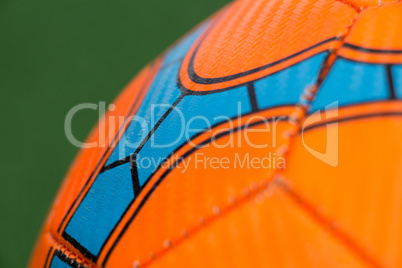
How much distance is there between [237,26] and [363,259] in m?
0.47

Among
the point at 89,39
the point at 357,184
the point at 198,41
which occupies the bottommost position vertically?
the point at 357,184

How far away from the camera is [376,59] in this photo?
0.60 metres

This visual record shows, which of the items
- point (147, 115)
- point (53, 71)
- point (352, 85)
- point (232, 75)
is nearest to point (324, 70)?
point (352, 85)

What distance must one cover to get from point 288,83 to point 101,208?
36cm

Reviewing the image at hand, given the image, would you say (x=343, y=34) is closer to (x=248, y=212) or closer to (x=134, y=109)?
(x=248, y=212)

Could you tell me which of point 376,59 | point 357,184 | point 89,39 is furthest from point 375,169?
point 89,39

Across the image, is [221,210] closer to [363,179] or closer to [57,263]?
[363,179]

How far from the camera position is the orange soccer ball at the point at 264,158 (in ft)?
1.74

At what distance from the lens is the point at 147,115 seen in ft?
2.56

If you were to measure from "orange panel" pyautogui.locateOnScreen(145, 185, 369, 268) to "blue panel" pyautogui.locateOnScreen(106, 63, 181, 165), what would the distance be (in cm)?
22

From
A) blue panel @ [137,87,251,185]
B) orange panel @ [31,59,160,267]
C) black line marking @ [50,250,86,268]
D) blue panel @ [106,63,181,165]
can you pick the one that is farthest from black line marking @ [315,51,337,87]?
black line marking @ [50,250,86,268]

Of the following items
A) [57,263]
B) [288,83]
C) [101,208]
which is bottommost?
[57,263]

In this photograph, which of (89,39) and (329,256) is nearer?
(329,256)

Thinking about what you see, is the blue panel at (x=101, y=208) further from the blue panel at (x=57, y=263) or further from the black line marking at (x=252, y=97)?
the black line marking at (x=252, y=97)
